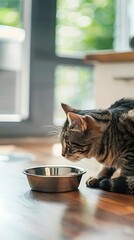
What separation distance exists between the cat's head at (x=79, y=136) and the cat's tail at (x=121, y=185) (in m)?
0.14

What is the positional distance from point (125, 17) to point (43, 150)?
171cm

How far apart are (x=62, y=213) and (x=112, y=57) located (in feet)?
5.56

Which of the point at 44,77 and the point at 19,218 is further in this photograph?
the point at 44,77

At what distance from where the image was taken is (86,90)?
4070 mm

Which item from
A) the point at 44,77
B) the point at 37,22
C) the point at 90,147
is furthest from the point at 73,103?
the point at 90,147

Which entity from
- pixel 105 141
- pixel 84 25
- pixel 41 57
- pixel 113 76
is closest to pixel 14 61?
pixel 41 57

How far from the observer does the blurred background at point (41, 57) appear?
3559 millimetres

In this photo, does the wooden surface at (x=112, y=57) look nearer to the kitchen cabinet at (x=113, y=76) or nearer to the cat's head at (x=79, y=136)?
the kitchen cabinet at (x=113, y=76)

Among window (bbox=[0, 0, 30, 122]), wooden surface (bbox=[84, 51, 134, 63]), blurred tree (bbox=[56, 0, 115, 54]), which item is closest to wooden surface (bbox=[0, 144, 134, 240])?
wooden surface (bbox=[84, 51, 134, 63])

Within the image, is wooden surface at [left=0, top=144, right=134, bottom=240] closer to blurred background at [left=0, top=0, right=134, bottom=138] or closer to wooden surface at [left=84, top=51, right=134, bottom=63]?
wooden surface at [left=84, top=51, right=134, bottom=63]

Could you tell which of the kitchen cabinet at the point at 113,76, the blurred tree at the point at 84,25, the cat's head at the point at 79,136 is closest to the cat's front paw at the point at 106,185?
the cat's head at the point at 79,136

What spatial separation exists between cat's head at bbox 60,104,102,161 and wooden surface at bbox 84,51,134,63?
1115 millimetres

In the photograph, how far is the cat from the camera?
175 centimetres

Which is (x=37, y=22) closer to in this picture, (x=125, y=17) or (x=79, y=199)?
(x=125, y=17)
